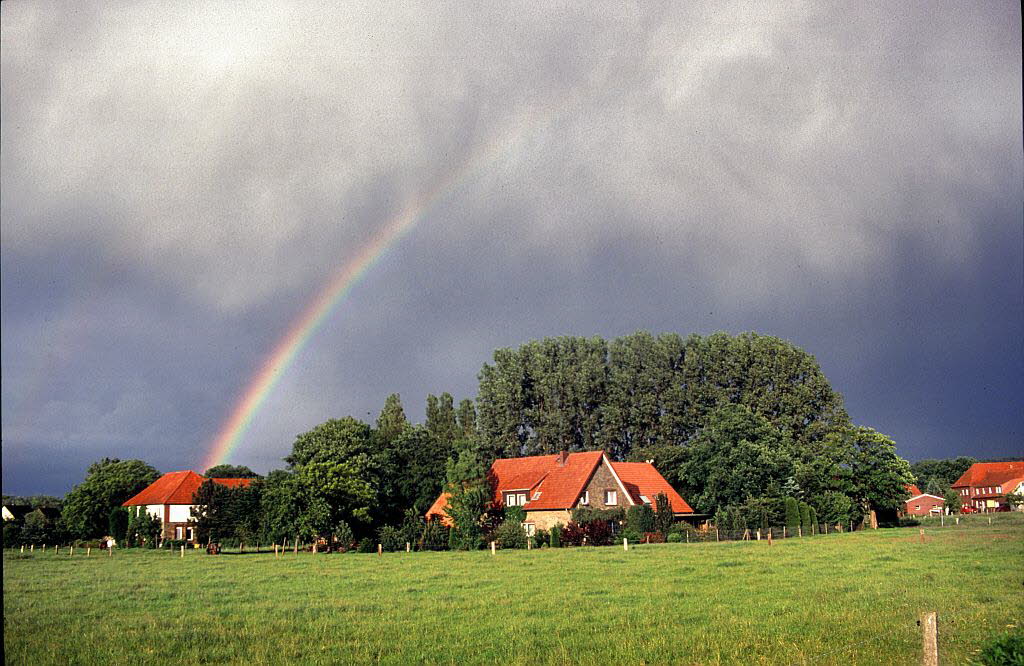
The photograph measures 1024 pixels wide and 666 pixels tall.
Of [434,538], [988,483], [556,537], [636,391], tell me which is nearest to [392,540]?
[434,538]

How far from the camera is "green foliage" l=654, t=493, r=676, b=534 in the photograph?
→ 6706 centimetres

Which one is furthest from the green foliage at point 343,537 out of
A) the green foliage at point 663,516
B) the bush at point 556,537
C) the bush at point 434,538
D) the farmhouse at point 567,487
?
the green foliage at point 663,516

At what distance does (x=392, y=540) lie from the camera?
66.5m

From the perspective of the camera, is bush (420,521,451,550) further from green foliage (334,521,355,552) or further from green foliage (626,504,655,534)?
green foliage (626,504,655,534)

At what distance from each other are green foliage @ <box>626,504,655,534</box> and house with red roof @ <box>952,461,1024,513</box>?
114 metres

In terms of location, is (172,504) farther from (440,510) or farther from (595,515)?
(595,515)

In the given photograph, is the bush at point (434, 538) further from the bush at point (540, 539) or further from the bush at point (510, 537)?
the bush at point (540, 539)

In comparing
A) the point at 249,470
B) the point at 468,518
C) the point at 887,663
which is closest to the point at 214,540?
the point at 468,518

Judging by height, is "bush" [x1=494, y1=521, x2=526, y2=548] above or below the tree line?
below

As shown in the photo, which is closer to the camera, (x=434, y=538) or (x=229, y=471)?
(x=434, y=538)

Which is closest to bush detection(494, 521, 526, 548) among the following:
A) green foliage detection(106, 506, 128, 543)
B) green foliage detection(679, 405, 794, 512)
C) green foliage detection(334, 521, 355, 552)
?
green foliage detection(334, 521, 355, 552)

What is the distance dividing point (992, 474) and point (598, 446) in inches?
4220

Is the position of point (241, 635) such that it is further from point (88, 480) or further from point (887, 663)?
point (88, 480)

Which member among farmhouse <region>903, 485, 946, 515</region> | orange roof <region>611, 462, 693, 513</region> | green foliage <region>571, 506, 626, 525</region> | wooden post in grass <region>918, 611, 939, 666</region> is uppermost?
orange roof <region>611, 462, 693, 513</region>
